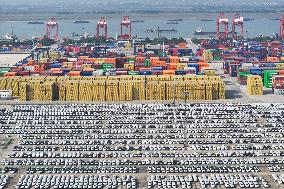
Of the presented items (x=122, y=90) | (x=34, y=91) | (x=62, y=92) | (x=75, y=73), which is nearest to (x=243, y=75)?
(x=122, y=90)

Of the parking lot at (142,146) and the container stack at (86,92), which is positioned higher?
the container stack at (86,92)

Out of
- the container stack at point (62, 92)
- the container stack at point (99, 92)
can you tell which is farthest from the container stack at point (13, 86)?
the container stack at point (99, 92)

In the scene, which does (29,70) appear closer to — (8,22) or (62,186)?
(62,186)

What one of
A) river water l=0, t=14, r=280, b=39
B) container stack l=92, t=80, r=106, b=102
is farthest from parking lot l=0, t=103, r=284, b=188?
river water l=0, t=14, r=280, b=39

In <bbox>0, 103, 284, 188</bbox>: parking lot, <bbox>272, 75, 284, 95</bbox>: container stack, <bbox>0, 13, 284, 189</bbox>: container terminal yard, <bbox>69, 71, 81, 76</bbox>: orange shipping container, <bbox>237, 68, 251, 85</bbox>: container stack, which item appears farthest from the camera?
<bbox>237, 68, 251, 85</bbox>: container stack

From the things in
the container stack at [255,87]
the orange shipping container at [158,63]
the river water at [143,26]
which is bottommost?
the container stack at [255,87]

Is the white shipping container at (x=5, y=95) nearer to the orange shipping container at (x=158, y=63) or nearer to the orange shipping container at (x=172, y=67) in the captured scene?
the orange shipping container at (x=172, y=67)

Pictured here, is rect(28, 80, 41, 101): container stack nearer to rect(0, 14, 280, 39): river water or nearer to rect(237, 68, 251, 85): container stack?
rect(237, 68, 251, 85): container stack

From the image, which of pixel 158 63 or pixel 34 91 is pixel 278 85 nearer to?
pixel 158 63
